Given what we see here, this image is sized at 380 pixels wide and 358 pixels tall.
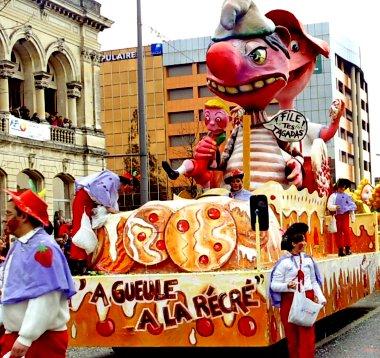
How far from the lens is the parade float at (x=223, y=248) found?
27.0 feet

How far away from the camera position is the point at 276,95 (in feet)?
38.8

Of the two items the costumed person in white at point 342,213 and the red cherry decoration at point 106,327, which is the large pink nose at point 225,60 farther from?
the red cherry decoration at point 106,327

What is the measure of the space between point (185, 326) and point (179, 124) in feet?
213

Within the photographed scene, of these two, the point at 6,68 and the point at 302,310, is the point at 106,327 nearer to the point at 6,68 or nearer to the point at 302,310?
the point at 302,310

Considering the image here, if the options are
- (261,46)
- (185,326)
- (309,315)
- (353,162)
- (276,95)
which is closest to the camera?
(309,315)

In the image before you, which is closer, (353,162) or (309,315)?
(309,315)

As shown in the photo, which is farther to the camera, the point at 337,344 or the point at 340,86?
the point at 340,86

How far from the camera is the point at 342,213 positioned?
12.4 meters

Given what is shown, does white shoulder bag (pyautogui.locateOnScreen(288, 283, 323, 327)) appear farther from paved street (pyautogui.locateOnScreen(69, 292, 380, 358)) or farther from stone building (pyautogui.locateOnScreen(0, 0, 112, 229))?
stone building (pyautogui.locateOnScreen(0, 0, 112, 229))

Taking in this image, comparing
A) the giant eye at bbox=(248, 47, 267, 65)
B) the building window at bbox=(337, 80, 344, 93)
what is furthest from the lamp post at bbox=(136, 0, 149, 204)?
the building window at bbox=(337, 80, 344, 93)

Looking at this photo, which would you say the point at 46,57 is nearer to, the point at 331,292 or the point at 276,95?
the point at 276,95

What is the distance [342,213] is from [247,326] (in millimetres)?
4640

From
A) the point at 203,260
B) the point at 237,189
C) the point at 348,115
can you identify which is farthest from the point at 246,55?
the point at 348,115

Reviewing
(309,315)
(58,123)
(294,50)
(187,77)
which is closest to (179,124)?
(187,77)
